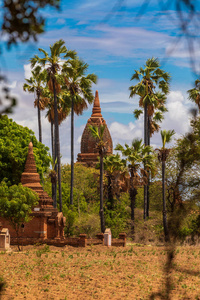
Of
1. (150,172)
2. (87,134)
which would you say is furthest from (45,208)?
(87,134)

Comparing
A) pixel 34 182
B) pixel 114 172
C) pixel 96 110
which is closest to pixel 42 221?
pixel 34 182

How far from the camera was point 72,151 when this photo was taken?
136 feet

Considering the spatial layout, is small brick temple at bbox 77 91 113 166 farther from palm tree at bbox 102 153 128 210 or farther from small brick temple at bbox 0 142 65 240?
small brick temple at bbox 0 142 65 240

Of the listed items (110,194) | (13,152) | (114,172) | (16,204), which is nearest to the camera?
(16,204)

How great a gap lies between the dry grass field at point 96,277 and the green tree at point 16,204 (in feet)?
14.1

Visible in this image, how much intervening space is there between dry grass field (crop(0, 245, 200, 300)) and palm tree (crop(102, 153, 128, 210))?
12069 millimetres

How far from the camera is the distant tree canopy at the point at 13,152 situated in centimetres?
3619

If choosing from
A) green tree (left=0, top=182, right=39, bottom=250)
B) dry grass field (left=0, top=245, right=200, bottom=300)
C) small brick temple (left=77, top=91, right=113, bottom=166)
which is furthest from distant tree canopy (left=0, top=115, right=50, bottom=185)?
small brick temple (left=77, top=91, right=113, bottom=166)

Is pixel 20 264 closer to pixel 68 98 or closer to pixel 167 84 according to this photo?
pixel 68 98

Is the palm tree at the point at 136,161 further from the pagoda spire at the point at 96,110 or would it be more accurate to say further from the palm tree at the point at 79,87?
the pagoda spire at the point at 96,110

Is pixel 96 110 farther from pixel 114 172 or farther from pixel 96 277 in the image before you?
pixel 96 277

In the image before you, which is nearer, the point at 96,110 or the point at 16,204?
the point at 16,204

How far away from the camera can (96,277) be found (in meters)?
18.0

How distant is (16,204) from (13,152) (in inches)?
396
